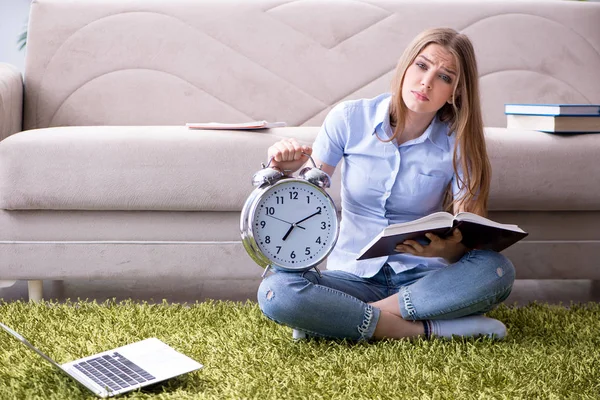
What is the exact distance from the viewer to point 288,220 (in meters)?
1.71

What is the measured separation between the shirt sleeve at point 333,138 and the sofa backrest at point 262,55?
0.92 meters

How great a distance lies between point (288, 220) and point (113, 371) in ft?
1.59

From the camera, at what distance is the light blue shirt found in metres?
1.89

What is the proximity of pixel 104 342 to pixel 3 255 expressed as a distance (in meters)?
0.58

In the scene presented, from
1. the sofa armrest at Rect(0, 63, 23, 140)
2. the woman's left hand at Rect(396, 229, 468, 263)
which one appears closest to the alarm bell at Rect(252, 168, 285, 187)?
the woman's left hand at Rect(396, 229, 468, 263)

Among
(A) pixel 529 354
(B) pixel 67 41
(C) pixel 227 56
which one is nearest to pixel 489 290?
(A) pixel 529 354

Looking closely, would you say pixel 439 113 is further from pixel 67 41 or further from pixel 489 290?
pixel 67 41

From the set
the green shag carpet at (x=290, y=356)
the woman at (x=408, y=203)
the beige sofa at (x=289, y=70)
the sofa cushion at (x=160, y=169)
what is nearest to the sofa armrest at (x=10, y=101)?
the beige sofa at (x=289, y=70)

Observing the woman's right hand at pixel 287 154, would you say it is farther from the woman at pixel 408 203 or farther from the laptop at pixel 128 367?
the laptop at pixel 128 367

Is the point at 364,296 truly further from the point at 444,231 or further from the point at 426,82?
the point at 426,82

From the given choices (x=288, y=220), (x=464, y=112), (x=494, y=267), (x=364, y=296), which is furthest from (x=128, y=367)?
(x=464, y=112)

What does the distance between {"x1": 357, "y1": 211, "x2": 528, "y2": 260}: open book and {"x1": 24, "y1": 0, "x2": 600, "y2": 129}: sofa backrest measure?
44.4 inches

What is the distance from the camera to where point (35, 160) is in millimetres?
2117

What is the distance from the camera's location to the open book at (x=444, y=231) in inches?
64.8
